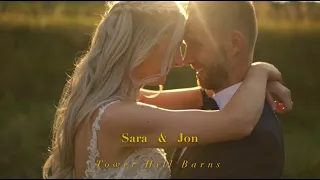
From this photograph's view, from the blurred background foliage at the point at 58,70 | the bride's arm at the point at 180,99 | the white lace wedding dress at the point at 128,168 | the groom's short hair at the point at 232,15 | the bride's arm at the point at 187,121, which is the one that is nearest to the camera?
the bride's arm at the point at 187,121

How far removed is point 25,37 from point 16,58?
447 mm

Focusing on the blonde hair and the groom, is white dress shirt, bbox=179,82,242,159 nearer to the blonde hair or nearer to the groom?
the groom

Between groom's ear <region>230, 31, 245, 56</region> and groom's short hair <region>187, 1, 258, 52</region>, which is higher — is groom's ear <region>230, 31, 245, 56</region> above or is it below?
below

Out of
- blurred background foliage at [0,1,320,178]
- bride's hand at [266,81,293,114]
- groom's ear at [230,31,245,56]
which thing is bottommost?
blurred background foliage at [0,1,320,178]

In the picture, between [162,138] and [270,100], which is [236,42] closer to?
[270,100]

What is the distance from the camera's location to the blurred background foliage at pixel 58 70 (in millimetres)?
7699

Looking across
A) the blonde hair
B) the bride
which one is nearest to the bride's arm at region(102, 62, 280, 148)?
the bride

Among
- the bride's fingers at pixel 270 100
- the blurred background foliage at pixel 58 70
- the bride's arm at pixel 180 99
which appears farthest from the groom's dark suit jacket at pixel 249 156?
the blurred background foliage at pixel 58 70

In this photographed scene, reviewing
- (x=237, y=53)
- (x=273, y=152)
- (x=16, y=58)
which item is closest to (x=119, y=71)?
(x=237, y=53)

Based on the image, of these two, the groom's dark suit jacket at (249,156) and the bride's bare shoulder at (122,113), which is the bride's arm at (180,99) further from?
the bride's bare shoulder at (122,113)

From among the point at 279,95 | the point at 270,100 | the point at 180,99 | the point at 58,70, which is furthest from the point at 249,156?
the point at 58,70

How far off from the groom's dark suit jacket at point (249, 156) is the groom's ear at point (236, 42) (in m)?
0.43

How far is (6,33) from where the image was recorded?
9516mm

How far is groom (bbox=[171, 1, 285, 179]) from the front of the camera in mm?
3686
